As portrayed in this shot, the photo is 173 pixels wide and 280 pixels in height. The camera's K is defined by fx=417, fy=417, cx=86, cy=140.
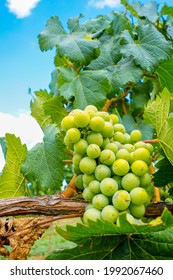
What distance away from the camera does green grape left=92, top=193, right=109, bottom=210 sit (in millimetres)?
1175

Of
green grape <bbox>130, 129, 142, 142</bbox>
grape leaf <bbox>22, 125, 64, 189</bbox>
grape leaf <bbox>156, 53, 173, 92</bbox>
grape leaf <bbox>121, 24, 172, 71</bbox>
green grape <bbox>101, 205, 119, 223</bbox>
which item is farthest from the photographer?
grape leaf <bbox>156, 53, 173, 92</bbox>

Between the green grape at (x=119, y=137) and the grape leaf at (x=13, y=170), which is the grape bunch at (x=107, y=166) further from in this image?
the grape leaf at (x=13, y=170)

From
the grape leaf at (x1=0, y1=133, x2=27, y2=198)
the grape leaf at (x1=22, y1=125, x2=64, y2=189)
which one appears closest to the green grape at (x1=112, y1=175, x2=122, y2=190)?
the grape leaf at (x1=22, y1=125, x2=64, y2=189)

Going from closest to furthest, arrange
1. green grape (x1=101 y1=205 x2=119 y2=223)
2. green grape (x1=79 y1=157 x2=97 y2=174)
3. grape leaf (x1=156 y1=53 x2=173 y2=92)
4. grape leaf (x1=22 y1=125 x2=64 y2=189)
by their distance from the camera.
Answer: green grape (x1=101 y1=205 x2=119 y2=223), green grape (x1=79 y1=157 x2=97 y2=174), grape leaf (x1=22 y1=125 x2=64 y2=189), grape leaf (x1=156 y1=53 x2=173 y2=92)

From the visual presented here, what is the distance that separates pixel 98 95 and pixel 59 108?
0.21 meters

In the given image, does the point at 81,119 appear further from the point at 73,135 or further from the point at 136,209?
the point at 136,209

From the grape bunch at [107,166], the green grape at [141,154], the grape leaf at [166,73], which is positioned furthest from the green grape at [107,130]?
the grape leaf at [166,73]

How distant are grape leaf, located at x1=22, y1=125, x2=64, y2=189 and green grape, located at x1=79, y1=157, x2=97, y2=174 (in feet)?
1.14

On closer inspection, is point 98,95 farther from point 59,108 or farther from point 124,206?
point 124,206

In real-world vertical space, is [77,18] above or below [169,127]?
above

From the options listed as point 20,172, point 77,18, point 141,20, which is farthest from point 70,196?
point 141,20

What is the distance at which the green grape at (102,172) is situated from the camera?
47.8 inches

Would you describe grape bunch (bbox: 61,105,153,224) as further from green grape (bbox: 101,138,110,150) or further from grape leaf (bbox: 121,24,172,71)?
grape leaf (bbox: 121,24,172,71)
